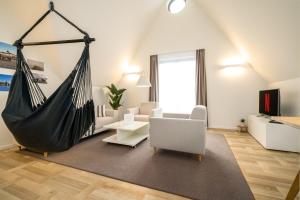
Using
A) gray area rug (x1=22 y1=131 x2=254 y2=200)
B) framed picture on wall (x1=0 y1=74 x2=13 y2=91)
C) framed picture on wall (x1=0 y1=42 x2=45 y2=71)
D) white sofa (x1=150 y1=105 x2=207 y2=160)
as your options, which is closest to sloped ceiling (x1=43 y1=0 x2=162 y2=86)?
framed picture on wall (x1=0 y1=42 x2=45 y2=71)

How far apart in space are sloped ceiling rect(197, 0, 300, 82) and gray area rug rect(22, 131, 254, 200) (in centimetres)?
193

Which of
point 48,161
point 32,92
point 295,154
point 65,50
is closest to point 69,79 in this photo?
point 32,92

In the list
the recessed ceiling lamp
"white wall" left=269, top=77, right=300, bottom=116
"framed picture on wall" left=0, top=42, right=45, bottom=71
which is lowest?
"white wall" left=269, top=77, right=300, bottom=116

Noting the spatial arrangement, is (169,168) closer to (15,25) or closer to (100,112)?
(100,112)

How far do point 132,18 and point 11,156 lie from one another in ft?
13.5

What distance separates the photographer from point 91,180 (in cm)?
177

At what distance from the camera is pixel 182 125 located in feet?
7.39

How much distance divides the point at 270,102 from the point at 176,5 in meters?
3.46

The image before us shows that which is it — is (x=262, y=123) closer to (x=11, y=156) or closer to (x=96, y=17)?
(x=96, y=17)

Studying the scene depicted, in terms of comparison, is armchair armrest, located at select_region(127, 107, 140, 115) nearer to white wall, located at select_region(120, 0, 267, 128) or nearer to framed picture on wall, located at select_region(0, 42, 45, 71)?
white wall, located at select_region(120, 0, 267, 128)

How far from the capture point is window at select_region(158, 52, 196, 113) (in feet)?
15.0

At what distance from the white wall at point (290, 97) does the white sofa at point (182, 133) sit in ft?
6.07

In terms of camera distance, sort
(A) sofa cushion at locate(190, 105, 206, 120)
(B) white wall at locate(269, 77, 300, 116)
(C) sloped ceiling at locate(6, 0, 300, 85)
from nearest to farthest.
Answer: (C) sloped ceiling at locate(6, 0, 300, 85) → (A) sofa cushion at locate(190, 105, 206, 120) → (B) white wall at locate(269, 77, 300, 116)

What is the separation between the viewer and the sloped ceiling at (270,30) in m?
1.91
